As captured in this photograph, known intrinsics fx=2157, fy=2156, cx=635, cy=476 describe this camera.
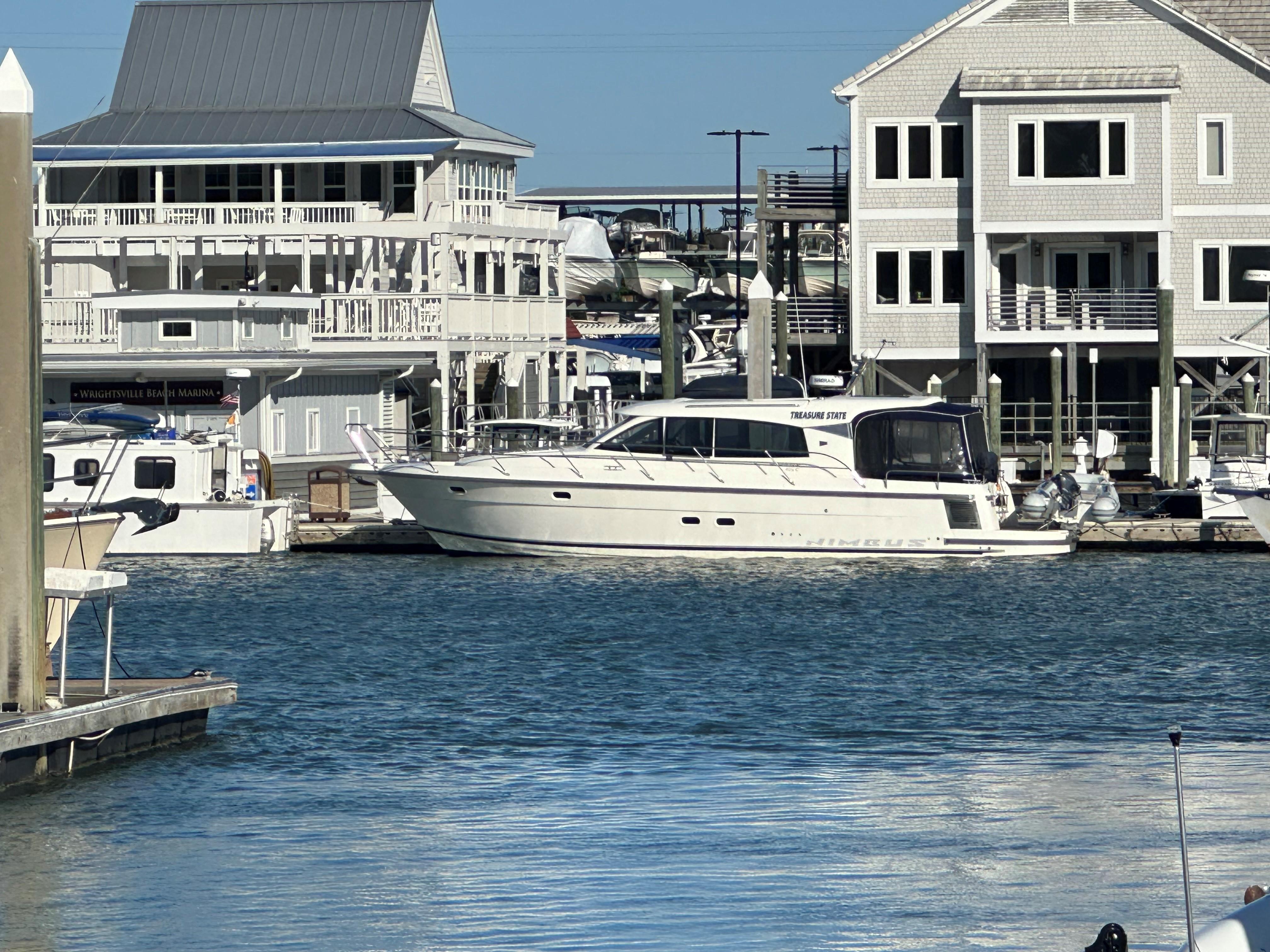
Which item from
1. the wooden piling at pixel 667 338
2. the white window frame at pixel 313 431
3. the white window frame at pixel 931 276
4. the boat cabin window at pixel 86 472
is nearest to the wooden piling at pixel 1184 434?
the wooden piling at pixel 667 338

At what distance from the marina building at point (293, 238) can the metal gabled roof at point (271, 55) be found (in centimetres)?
5

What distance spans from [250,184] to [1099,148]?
18678 mm

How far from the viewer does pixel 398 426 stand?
44562mm

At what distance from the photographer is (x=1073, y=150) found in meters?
44.7

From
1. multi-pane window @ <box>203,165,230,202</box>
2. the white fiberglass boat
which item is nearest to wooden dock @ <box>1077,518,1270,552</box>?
the white fiberglass boat

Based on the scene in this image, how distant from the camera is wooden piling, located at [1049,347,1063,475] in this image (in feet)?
126

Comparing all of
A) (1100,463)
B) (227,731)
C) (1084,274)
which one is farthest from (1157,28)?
(227,731)

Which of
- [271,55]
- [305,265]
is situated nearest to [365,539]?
[305,265]

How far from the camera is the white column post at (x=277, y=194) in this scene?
148 feet

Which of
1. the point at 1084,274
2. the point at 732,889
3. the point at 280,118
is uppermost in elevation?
the point at 280,118

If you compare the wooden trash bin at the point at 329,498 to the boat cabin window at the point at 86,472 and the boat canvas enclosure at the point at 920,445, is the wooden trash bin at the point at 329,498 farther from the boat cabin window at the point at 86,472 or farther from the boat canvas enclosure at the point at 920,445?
the boat cabin window at the point at 86,472

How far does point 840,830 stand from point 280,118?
37.5 metres

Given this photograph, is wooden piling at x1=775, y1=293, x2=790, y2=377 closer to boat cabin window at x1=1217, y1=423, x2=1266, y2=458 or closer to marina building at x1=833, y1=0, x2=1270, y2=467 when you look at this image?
marina building at x1=833, y1=0, x2=1270, y2=467

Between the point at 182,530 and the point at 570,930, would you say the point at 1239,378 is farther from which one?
the point at 570,930
